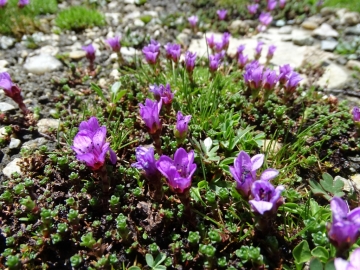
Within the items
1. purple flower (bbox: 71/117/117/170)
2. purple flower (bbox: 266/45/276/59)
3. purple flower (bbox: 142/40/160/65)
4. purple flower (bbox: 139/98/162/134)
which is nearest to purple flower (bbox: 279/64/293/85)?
purple flower (bbox: 266/45/276/59)

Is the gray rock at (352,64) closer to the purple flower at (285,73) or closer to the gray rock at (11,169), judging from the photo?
the purple flower at (285,73)

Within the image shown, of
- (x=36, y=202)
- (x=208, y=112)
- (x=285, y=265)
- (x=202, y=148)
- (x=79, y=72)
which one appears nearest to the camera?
(x=285, y=265)

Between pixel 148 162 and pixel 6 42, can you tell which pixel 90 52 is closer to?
pixel 6 42

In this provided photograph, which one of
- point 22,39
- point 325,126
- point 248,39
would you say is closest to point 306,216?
point 325,126

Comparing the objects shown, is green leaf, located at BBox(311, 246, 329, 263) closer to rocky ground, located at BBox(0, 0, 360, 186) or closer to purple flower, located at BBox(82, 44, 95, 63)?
rocky ground, located at BBox(0, 0, 360, 186)

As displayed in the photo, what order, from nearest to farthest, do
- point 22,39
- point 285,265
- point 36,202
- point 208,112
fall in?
1. point 285,265
2. point 36,202
3. point 208,112
4. point 22,39

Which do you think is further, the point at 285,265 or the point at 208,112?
the point at 208,112

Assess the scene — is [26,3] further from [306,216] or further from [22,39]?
[306,216]
